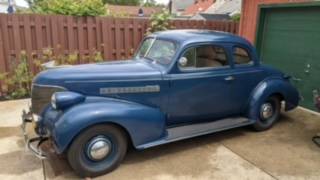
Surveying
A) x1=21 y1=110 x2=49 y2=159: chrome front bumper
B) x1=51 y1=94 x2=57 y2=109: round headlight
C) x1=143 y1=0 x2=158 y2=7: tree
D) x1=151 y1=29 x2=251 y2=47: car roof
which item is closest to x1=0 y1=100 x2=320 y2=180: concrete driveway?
x1=21 y1=110 x2=49 y2=159: chrome front bumper

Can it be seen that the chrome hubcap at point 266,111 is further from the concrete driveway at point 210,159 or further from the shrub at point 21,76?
the shrub at point 21,76

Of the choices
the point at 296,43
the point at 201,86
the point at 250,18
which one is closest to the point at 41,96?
the point at 201,86

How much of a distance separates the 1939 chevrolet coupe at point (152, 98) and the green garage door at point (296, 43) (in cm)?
131

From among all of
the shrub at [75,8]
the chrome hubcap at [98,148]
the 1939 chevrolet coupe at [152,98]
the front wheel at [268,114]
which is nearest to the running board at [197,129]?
the 1939 chevrolet coupe at [152,98]

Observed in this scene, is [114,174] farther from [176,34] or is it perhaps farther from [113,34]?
[113,34]

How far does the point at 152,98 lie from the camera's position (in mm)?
4023

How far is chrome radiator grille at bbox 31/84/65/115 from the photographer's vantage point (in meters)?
3.74

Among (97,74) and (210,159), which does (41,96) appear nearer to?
(97,74)

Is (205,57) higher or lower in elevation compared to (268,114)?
higher

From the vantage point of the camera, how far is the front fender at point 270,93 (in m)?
4.94

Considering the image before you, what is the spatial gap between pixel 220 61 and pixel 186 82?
821 mm

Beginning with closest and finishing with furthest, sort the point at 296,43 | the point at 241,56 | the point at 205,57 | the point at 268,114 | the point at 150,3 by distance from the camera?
the point at 205,57 → the point at 241,56 → the point at 268,114 → the point at 296,43 → the point at 150,3

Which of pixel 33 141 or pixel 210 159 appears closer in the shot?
pixel 33 141

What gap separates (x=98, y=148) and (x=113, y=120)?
40 centimetres
